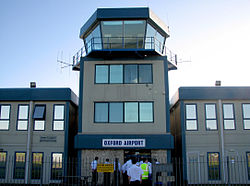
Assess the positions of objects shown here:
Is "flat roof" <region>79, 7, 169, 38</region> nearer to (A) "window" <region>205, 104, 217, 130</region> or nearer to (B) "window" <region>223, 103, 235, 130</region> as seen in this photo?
(A) "window" <region>205, 104, 217, 130</region>

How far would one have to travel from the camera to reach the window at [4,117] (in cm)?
2050

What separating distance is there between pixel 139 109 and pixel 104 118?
2289mm

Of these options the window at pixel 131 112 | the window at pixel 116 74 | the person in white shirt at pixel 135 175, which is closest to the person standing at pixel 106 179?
the person in white shirt at pixel 135 175

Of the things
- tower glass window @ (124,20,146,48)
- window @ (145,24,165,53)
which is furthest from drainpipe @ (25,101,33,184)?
window @ (145,24,165,53)

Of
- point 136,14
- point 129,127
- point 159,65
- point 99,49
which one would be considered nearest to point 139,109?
point 129,127

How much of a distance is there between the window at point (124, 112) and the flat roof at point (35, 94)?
2313 mm

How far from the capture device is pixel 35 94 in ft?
66.9

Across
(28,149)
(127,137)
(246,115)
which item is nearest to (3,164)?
(28,149)

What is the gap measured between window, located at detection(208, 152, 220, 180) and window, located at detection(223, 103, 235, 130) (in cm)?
191

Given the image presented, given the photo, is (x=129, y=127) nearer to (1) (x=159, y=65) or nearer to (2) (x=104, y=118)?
(2) (x=104, y=118)

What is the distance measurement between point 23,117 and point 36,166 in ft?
10.8

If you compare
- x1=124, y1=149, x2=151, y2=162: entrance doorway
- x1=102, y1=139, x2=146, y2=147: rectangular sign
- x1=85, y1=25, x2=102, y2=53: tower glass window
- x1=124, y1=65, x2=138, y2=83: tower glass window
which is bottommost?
x1=124, y1=149, x2=151, y2=162: entrance doorway

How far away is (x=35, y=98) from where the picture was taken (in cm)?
2036

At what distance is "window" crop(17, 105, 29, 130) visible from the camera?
20.4m
